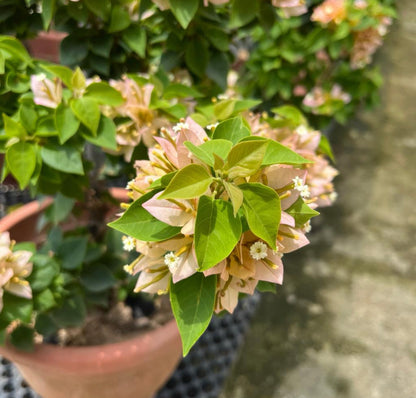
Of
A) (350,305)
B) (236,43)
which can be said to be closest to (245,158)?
(236,43)

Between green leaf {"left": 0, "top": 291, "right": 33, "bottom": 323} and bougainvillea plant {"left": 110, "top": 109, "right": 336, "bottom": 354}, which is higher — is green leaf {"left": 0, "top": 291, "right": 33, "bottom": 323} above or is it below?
below

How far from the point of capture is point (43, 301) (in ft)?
1.98

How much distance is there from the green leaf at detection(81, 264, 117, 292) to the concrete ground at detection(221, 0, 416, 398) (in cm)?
46

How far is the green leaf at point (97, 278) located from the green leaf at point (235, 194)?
46cm

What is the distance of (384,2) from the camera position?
1.26 m

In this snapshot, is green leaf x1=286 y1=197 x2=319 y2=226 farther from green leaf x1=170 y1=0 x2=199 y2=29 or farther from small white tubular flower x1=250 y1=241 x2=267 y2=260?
green leaf x1=170 y1=0 x2=199 y2=29

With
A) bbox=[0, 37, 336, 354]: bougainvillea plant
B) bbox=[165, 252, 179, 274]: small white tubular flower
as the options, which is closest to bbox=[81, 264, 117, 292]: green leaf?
bbox=[0, 37, 336, 354]: bougainvillea plant

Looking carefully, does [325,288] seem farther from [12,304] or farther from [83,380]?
[12,304]

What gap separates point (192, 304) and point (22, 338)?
1.45 ft

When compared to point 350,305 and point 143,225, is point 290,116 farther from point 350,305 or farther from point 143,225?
point 350,305

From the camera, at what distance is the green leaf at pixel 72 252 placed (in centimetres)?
73

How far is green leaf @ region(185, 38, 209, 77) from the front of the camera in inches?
26.2

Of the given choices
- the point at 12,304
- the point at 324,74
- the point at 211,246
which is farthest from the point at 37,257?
the point at 324,74

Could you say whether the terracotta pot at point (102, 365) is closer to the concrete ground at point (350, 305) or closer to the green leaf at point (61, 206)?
the green leaf at point (61, 206)
